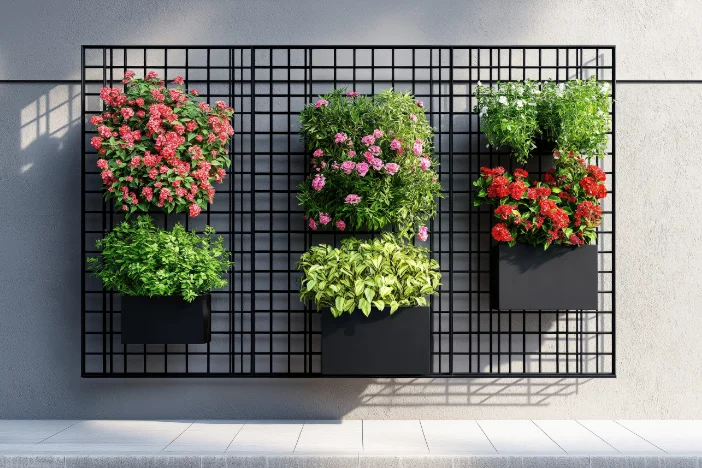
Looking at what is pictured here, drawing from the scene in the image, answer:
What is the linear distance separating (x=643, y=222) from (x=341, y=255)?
90.0 inches

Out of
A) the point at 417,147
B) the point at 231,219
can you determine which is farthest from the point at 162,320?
the point at 417,147

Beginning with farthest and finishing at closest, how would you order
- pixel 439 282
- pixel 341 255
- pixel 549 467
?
1. pixel 439 282
2. pixel 341 255
3. pixel 549 467

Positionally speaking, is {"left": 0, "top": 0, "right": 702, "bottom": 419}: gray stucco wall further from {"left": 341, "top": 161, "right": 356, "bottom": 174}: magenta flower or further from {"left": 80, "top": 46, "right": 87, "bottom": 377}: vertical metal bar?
{"left": 341, "top": 161, "right": 356, "bottom": 174}: magenta flower

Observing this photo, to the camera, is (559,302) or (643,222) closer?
(559,302)

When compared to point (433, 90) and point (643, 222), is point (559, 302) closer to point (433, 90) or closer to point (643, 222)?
point (643, 222)

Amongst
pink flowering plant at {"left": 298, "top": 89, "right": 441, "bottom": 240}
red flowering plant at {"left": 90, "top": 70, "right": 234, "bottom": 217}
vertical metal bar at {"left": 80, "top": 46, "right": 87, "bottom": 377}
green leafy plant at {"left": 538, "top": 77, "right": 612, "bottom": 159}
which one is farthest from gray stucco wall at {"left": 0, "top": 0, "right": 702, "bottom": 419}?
pink flowering plant at {"left": 298, "top": 89, "right": 441, "bottom": 240}

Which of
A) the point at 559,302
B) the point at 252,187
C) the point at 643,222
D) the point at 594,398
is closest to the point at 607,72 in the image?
the point at 643,222

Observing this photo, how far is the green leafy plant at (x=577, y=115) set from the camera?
4488 mm

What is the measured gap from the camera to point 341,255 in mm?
4508

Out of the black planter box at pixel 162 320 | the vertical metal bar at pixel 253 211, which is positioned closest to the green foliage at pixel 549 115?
the vertical metal bar at pixel 253 211

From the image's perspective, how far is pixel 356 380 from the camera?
5.04 m

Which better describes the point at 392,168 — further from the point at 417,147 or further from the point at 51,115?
the point at 51,115

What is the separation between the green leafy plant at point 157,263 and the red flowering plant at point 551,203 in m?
1.90

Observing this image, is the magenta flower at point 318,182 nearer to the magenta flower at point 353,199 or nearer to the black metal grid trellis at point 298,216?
the magenta flower at point 353,199
